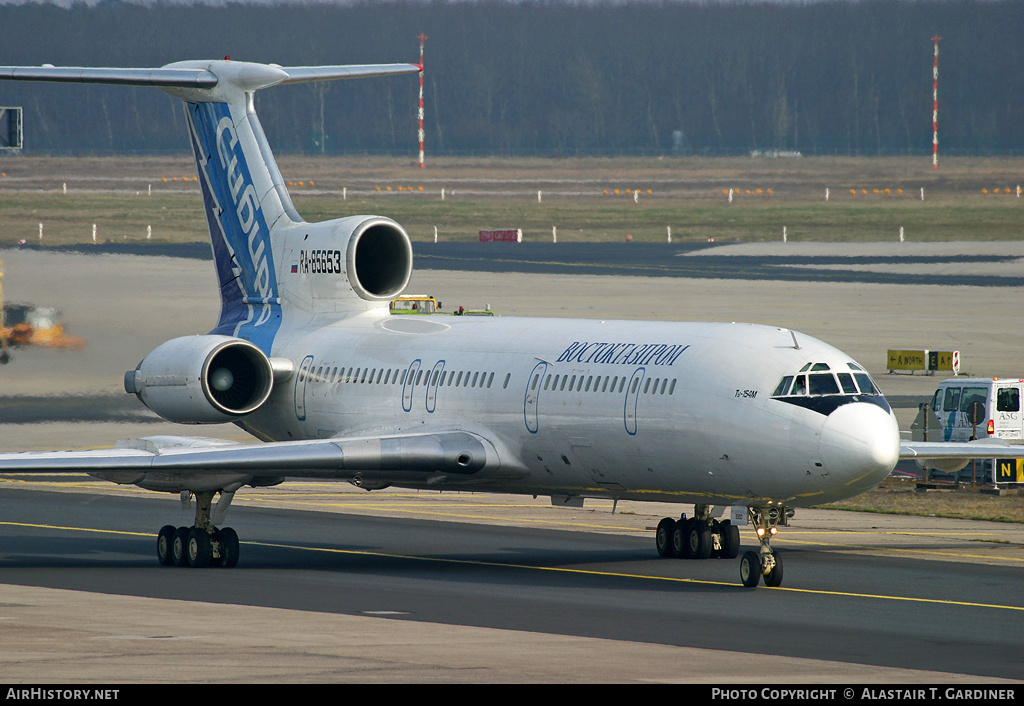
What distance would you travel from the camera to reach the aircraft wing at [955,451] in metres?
27.6

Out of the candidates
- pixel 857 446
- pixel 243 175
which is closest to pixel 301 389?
pixel 243 175

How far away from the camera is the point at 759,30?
508 ft

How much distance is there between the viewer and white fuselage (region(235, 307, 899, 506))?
2397cm

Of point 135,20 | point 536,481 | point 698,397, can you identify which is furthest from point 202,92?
point 135,20

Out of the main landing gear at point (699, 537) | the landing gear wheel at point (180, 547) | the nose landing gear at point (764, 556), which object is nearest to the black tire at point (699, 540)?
the main landing gear at point (699, 537)

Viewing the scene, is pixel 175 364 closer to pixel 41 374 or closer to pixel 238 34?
pixel 41 374

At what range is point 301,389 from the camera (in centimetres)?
3238

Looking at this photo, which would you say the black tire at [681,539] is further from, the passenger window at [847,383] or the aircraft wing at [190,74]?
the aircraft wing at [190,74]

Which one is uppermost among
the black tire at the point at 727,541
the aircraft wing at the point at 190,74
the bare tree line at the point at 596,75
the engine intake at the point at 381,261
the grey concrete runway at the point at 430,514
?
the bare tree line at the point at 596,75

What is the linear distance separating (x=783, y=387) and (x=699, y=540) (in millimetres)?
5129

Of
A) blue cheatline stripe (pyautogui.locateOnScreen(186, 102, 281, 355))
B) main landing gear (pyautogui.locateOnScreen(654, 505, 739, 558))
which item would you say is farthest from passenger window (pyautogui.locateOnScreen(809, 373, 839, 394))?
blue cheatline stripe (pyautogui.locateOnScreen(186, 102, 281, 355))

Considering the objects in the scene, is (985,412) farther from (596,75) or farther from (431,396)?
(596,75)

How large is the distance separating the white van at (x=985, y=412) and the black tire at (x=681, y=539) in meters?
14.0

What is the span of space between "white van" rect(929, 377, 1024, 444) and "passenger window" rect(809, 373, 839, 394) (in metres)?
17.3
